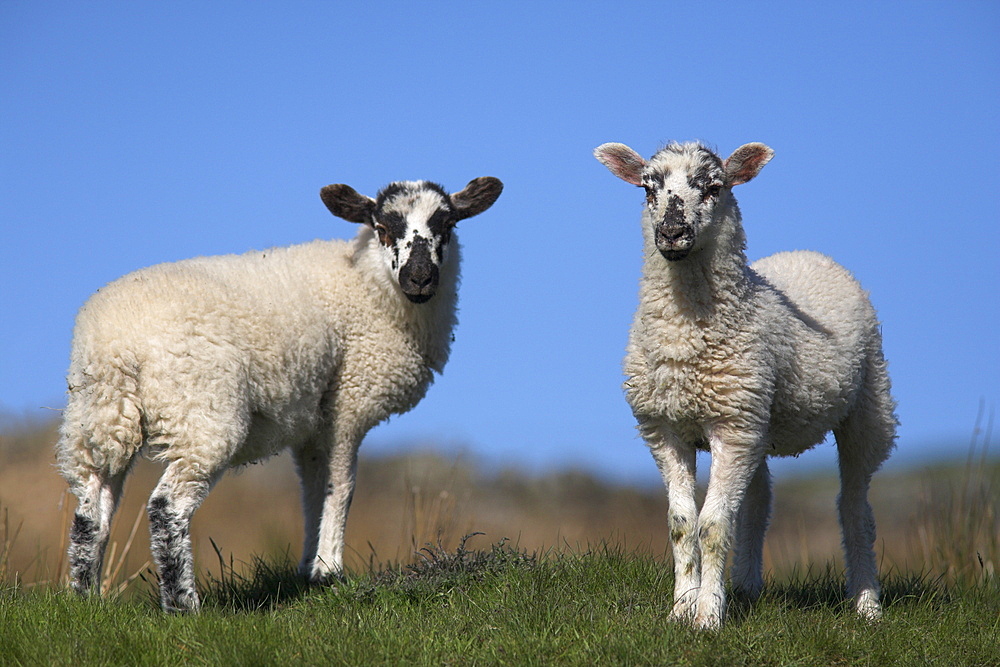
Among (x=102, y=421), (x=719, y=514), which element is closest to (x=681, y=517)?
(x=719, y=514)

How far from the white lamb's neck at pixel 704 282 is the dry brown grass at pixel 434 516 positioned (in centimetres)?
208

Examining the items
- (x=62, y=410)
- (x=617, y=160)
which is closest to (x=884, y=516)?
(x=617, y=160)

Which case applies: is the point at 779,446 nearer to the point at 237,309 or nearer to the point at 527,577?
the point at 527,577

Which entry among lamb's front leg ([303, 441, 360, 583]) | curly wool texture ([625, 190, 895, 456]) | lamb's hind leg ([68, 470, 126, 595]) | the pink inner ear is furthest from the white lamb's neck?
lamb's hind leg ([68, 470, 126, 595])

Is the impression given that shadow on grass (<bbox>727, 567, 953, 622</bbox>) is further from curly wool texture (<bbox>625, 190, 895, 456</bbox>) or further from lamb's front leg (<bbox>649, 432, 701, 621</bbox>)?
curly wool texture (<bbox>625, 190, 895, 456</bbox>)

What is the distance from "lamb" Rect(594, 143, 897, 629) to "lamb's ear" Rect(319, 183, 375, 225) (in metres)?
2.70

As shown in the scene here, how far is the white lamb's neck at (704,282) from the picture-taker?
584cm

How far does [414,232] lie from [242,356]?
2.06 meters

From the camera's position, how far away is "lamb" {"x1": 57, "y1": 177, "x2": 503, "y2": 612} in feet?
20.1

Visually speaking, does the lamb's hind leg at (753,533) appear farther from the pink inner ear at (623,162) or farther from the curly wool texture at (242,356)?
the curly wool texture at (242,356)

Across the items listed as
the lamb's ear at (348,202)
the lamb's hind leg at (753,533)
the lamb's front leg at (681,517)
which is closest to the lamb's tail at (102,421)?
the lamb's ear at (348,202)

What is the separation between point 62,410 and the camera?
662 centimetres

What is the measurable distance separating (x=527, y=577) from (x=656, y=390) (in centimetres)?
159

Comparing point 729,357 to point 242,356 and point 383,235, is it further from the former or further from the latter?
point 383,235
